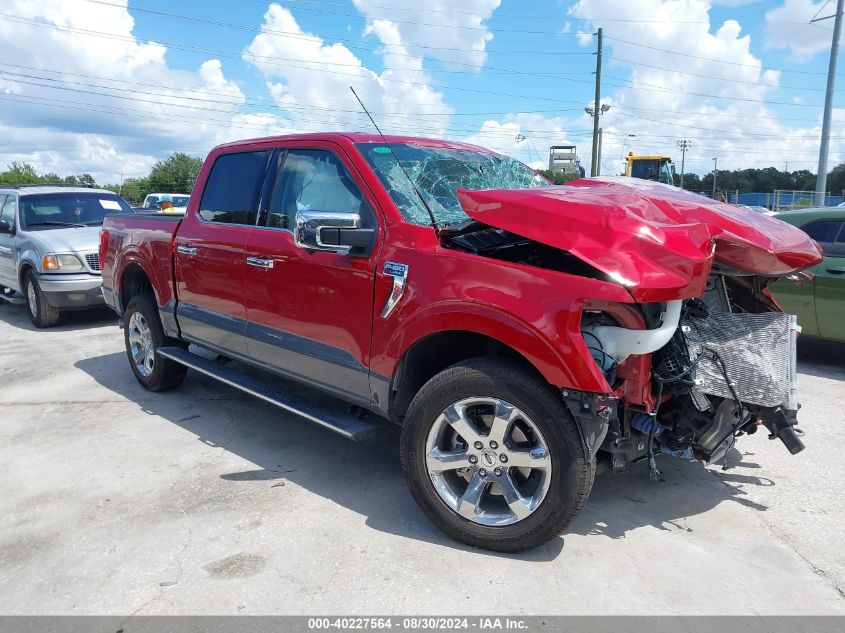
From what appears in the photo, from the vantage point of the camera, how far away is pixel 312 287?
12.4ft

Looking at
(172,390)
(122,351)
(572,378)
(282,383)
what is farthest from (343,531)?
(122,351)

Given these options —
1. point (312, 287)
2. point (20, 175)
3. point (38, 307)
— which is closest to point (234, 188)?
point (312, 287)

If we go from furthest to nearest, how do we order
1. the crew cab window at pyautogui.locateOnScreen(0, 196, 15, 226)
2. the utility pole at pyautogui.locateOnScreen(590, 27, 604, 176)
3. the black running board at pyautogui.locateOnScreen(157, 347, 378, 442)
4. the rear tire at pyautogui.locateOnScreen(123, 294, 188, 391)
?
the utility pole at pyautogui.locateOnScreen(590, 27, 604, 176) → the crew cab window at pyautogui.locateOnScreen(0, 196, 15, 226) → the rear tire at pyautogui.locateOnScreen(123, 294, 188, 391) → the black running board at pyautogui.locateOnScreen(157, 347, 378, 442)

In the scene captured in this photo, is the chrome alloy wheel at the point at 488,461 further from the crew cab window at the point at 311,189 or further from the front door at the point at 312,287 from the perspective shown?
the crew cab window at the point at 311,189

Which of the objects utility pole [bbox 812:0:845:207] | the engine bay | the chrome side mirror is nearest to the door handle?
the chrome side mirror

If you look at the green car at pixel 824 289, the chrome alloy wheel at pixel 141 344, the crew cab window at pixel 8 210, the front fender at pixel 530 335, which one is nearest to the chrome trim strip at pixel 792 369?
the front fender at pixel 530 335

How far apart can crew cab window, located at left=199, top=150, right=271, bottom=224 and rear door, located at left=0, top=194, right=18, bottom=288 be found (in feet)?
20.0

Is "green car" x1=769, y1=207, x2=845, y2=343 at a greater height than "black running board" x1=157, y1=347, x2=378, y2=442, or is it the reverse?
"green car" x1=769, y1=207, x2=845, y2=343

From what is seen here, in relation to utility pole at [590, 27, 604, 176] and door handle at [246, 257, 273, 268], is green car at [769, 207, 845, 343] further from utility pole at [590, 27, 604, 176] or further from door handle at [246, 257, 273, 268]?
utility pole at [590, 27, 604, 176]

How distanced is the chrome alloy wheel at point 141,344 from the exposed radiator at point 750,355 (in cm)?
441

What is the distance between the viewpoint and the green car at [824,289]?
6117 millimetres

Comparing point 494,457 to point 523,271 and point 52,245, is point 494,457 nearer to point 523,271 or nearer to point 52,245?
point 523,271

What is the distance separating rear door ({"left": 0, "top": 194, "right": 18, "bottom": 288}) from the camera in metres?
9.39

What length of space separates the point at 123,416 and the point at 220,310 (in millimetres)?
1394
